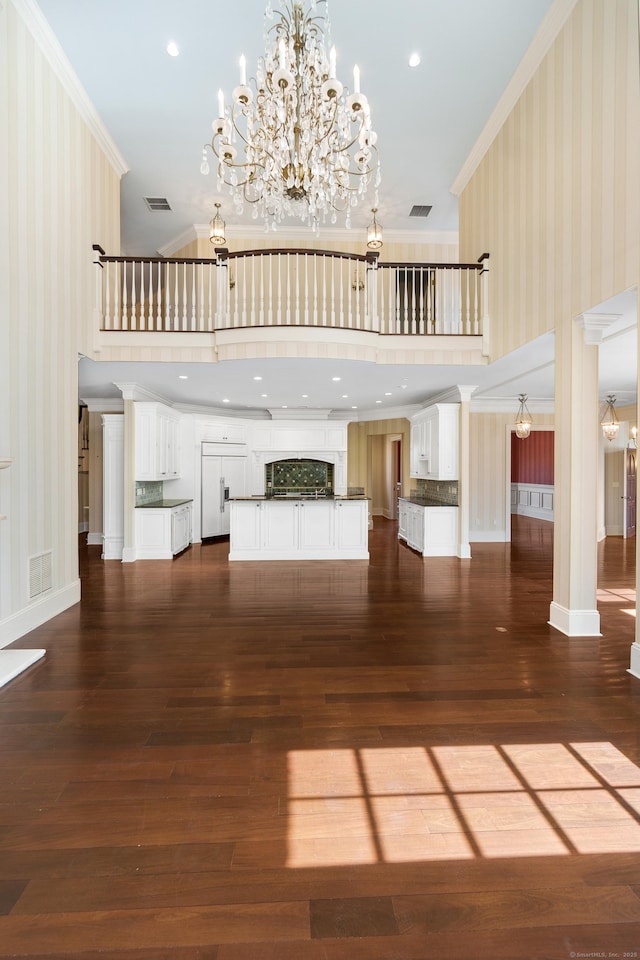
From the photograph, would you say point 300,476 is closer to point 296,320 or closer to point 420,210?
point 296,320

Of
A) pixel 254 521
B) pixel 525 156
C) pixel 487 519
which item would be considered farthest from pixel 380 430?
pixel 525 156

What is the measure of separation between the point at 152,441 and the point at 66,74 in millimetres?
4663

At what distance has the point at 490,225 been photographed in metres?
6.17

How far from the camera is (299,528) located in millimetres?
7934

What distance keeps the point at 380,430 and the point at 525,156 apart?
782cm

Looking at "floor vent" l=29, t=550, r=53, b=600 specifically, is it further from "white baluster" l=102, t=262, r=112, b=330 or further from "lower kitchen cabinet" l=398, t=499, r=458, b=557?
"lower kitchen cabinet" l=398, t=499, r=458, b=557

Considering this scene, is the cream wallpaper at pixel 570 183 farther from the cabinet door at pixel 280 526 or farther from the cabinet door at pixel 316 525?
the cabinet door at pixel 280 526

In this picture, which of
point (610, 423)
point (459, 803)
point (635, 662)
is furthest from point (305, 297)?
point (610, 423)

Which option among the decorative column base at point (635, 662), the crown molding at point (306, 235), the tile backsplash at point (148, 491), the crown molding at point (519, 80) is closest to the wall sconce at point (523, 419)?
the crown molding at point (306, 235)

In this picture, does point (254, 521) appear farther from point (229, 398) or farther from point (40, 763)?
point (40, 763)

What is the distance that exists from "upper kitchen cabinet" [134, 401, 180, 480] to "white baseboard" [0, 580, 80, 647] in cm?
294

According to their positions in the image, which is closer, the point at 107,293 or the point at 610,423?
the point at 107,293

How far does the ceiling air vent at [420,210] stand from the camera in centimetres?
786

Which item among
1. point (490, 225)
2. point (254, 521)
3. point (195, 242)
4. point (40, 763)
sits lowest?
point (40, 763)
